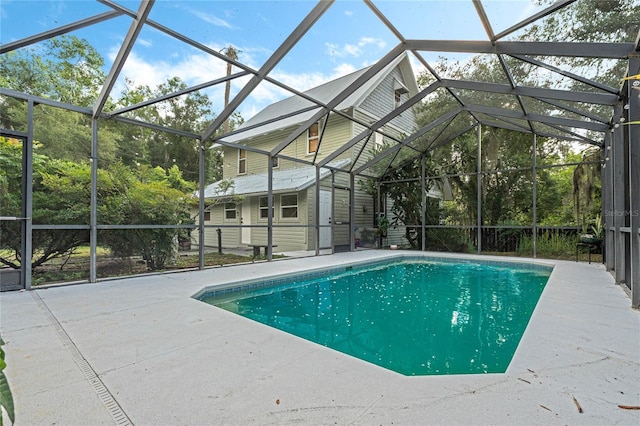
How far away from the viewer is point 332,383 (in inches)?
81.3

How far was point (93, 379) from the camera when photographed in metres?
2.11

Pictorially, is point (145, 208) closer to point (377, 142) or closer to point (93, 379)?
point (93, 379)

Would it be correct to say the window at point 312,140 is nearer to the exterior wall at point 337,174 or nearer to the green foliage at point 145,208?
the exterior wall at point 337,174

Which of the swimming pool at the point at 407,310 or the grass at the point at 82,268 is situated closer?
the swimming pool at the point at 407,310

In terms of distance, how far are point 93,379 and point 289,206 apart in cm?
925

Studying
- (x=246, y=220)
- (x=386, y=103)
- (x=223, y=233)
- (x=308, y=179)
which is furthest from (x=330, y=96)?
(x=223, y=233)

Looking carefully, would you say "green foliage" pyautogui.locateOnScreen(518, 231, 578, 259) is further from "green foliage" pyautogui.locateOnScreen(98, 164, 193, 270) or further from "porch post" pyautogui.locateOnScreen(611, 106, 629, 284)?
"green foliage" pyautogui.locateOnScreen(98, 164, 193, 270)

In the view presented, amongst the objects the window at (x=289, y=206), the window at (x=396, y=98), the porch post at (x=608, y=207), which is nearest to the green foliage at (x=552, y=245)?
the porch post at (x=608, y=207)

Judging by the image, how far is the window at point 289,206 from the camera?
11.1 metres

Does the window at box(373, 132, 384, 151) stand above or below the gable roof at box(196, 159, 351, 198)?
above

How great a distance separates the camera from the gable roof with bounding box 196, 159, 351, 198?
10227 mm

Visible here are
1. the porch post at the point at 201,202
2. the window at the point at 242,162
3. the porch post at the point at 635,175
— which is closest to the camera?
the porch post at the point at 635,175

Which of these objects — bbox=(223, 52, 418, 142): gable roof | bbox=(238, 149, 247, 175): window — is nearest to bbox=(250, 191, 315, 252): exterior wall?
bbox=(238, 149, 247, 175): window

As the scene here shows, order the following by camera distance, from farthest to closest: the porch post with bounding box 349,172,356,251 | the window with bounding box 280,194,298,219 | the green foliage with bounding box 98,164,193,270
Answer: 1. the window with bounding box 280,194,298,219
2. the porch post with bounding box 349,172,356,251
3. the green foliage with bounding box 98,164,193,270
